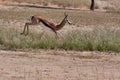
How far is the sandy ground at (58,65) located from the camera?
12820 millimetres

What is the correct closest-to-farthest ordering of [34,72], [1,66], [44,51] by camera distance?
[34,72] → [1,66] → [44,51]

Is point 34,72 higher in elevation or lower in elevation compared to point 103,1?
higher

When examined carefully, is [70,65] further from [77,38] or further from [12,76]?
[77,38]

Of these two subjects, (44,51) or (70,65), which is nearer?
(70,65)

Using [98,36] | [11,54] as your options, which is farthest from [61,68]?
[98,36]

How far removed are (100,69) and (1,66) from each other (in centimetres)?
285

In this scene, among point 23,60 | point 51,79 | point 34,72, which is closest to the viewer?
point 51,79

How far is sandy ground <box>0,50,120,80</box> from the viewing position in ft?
42.1

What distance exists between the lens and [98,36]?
1989 cm

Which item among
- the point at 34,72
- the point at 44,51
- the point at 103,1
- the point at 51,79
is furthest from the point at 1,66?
the point at 103,1

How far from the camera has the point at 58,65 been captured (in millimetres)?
14734

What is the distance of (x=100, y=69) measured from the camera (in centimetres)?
1428

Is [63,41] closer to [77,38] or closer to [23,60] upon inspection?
[77,38]

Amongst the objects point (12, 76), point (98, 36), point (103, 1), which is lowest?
point (103, 1)
